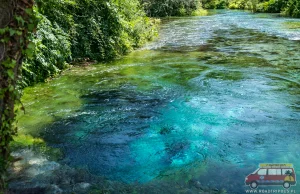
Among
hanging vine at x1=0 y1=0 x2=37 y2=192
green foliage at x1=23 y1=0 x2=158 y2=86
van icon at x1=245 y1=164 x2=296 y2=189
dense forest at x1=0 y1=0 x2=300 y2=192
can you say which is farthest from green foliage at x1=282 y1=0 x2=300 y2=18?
hanging vine at x1=0 y1=0 x2=37 y2=192

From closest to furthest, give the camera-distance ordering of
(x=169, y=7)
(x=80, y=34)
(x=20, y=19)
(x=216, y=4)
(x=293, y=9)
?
(x=20, y=19)
(x=80, y=34)
(x=293, y=9)
(x=169, y=7)
(x=216, y=4)

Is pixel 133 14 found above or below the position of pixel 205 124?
above

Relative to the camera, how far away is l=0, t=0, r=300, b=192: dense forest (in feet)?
10.7

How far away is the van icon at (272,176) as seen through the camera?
4.22 m

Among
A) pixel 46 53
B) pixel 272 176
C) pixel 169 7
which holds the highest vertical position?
pixel 169 7

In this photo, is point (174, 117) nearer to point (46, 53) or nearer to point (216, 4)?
point (46, 53)

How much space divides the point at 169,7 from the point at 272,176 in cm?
3303

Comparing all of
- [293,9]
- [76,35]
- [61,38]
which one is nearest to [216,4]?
[293,9]

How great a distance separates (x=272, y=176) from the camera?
4328 millimetres

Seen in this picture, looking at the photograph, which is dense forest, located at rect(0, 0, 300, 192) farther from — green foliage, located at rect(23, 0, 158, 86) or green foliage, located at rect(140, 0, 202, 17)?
green foliage, located at rect(140, 0, 202, 17)

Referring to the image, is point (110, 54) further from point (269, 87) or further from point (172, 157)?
point (172, 157)

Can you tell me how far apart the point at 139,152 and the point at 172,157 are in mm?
587

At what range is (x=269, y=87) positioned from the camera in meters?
8.38

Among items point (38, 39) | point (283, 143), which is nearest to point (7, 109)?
point (283, 143)
